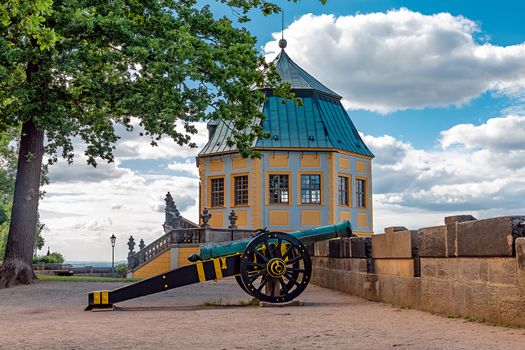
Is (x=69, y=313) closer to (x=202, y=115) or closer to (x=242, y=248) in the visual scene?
(x=242, y=248)

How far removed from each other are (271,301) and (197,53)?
849 cm

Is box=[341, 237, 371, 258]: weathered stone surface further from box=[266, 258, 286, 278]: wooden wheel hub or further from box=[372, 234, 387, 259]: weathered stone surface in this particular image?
box=[266, 258, 286, 278]: wooden wheel hub

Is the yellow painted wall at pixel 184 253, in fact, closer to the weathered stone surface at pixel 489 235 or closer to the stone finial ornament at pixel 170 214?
the stone finial ornament at pixel 170 214

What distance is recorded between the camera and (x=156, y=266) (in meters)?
30.0

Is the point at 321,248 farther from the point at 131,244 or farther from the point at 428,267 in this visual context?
the point at 131,244

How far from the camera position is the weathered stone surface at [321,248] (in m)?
16.6

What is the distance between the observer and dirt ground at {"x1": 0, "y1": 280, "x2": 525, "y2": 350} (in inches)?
278

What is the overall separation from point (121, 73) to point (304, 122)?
15.3 m

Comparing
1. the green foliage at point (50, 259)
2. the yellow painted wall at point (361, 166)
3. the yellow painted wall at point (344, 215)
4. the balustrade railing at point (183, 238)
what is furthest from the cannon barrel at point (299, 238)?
the green foliage at point (50, 259)

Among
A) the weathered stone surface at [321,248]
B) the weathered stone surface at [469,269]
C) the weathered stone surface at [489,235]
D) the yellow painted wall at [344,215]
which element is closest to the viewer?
the weathered stone surface at [489,235]

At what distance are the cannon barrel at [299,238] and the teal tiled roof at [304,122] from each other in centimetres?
2026

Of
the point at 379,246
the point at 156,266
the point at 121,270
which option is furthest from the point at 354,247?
the point at 121,270

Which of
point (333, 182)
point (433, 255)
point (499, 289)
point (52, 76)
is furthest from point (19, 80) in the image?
point (333, 182)

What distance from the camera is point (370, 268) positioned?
41.5 feet
